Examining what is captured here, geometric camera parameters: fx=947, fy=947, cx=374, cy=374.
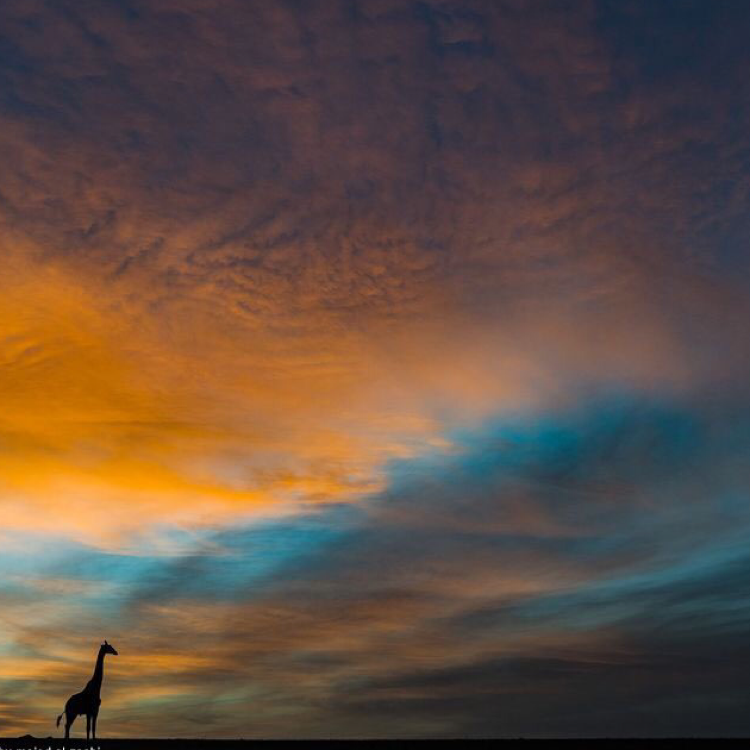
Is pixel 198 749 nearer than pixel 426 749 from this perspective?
Yes

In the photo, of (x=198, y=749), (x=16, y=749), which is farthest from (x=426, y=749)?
(x=16, y=749)

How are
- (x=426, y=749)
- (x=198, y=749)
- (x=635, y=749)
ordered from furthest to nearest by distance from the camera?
(x=426, y=749), (x=198, y=749), (x=635, y=749)

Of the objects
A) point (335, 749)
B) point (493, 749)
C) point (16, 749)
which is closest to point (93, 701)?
point (16, 749)

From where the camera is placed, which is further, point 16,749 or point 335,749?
point 335,749

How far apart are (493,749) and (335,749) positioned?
1366cm

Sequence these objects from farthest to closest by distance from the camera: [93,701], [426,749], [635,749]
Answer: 1. [426,749]
2. [635,749]
3. [93,701]

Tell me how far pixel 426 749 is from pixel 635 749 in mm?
29182

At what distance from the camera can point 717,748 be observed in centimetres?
7338

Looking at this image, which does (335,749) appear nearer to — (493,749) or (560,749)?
(493,749)

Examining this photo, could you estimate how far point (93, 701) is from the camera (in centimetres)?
5884

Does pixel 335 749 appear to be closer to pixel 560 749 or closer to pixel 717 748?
pixel 560 749

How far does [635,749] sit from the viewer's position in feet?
233

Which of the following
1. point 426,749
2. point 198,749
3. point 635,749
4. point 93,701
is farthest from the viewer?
point 426,749

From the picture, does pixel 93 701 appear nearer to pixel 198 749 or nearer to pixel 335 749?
pixel 198 749
